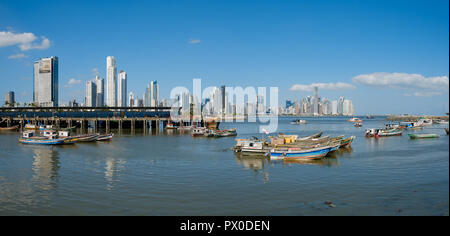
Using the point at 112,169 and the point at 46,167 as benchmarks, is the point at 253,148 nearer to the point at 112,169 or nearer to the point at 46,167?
the point at 112,169

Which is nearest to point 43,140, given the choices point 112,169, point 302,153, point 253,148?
point 112,169

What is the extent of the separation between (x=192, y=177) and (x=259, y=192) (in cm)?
748

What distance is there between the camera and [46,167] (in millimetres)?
31953

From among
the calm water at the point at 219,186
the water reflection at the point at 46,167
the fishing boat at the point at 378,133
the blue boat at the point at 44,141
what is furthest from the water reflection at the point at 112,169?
the fishing boat at the point at 378,133

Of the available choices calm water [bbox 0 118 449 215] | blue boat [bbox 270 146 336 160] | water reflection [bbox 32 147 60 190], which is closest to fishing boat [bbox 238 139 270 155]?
calm water [bbox 0 118 449 215]

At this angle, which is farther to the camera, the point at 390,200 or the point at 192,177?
the point at 192,177

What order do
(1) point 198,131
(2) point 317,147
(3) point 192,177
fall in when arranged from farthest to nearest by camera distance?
(1) point 198,131
(2) point 317,147
(3) point 192,177

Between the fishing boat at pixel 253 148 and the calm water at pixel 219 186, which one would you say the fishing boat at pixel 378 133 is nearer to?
the calm water at pixel 219 186

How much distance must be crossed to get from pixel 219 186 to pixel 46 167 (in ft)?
64.7

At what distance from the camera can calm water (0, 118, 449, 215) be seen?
18781 mm

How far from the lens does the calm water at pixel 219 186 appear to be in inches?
739
